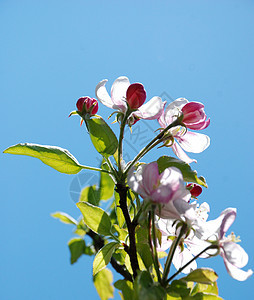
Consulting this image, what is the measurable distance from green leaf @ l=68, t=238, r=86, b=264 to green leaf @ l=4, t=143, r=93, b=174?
40.3 inches

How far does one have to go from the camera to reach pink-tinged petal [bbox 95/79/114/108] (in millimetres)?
927

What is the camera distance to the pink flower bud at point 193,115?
0.88 m

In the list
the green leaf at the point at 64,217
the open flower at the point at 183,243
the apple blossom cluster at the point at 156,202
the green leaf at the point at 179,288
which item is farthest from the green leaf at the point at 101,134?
the green leaf at the point at 64,217

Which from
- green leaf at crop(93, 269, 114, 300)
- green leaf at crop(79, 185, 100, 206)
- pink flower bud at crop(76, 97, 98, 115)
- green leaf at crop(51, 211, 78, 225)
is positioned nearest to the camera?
pink flower bud at crop(76, 97, 98, 115)

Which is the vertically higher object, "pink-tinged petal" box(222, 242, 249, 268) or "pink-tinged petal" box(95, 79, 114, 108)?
"pink-tinged petal" box(95, 79, 114, 108)

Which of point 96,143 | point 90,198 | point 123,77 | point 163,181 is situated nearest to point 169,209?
point 163,181

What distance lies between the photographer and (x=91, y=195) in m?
1.59

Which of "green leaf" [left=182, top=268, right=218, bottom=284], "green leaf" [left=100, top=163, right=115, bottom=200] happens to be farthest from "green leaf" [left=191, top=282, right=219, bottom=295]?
"green leaf" [left=100, top=163, right=115, bottom=200]

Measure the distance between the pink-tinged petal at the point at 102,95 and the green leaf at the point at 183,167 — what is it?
213mm

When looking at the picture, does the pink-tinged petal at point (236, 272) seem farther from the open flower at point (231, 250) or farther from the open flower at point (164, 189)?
the open flower at point (164, 189)

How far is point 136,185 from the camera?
0.72 meters

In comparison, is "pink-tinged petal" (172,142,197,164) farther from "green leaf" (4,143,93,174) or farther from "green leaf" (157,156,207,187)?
"green leaf" (4,143,93,174)

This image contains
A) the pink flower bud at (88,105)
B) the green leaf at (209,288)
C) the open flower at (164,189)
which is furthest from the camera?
the pink flower bud at (88,105)

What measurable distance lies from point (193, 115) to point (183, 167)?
139 mm
